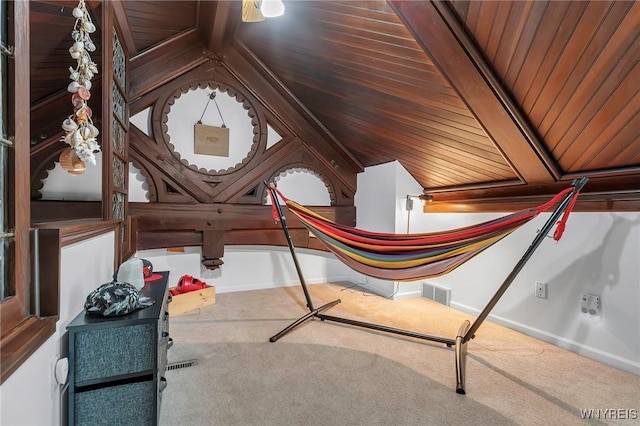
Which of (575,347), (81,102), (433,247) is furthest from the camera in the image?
(575,347)

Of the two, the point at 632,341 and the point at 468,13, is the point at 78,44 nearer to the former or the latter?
the point at 468,13

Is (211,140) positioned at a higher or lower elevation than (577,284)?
higher

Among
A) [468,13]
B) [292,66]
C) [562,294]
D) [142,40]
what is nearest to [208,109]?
[142,40]

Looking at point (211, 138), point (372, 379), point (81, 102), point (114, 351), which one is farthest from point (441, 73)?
point (211, 138)

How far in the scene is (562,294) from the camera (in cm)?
205

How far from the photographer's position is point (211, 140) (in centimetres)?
304

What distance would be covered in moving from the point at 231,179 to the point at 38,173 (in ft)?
5.09

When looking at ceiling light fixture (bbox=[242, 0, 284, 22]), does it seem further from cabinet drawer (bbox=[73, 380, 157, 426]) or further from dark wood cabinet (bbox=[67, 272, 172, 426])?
cabinet drawer (bbox=[73, 380, 157, 426])

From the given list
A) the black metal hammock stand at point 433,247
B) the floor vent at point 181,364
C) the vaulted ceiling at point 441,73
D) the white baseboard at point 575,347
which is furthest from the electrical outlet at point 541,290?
the floor vent at point 181,364

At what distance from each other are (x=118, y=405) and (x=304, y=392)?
32.4 inches

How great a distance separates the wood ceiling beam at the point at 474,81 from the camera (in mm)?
1562

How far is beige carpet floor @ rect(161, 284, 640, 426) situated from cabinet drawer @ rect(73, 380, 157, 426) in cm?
27

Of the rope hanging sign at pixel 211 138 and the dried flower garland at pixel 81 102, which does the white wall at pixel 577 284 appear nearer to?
the rope hanging sign at pixel 211 138

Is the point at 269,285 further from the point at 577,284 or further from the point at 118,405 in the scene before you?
the point at 577,284
